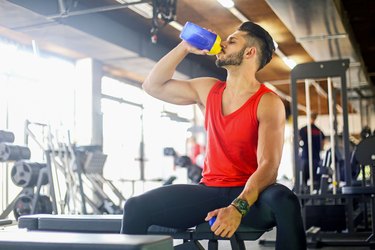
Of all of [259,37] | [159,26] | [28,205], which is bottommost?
[28,205]

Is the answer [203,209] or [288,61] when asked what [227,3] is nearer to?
[288,61]

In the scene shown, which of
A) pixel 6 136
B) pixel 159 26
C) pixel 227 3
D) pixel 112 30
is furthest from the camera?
pixel 159 26

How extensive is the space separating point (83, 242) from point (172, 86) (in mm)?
951

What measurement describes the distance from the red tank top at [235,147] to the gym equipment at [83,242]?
2.03 ft

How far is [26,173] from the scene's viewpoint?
5020mm

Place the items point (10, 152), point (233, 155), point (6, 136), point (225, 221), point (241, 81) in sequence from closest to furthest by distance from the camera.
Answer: point (225, 221)
point (233, 155)
point (241, 81)
point (10, 152)
point (6, 136)

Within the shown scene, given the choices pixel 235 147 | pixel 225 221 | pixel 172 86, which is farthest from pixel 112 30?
pixel 225 221

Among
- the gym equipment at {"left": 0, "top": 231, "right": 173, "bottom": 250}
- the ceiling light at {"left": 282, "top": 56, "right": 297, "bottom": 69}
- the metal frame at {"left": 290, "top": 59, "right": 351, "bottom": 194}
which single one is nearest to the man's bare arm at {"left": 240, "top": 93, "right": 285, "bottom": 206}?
the gym equipment at {"left": 0, "top": 231, "right": 173, "bottom": 250}

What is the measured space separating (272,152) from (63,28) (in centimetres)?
446

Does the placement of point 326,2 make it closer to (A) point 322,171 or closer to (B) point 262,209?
(A) point 322,171

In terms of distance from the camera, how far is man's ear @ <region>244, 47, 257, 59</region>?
1.70 metres

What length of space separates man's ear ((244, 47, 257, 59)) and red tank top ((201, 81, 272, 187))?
0.13m

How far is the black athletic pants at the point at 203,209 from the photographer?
4.42 feet

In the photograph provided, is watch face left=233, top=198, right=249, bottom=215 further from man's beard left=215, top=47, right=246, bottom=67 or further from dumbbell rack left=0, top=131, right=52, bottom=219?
dumbbell rack left=0, top=131, right=52, bottom=219
